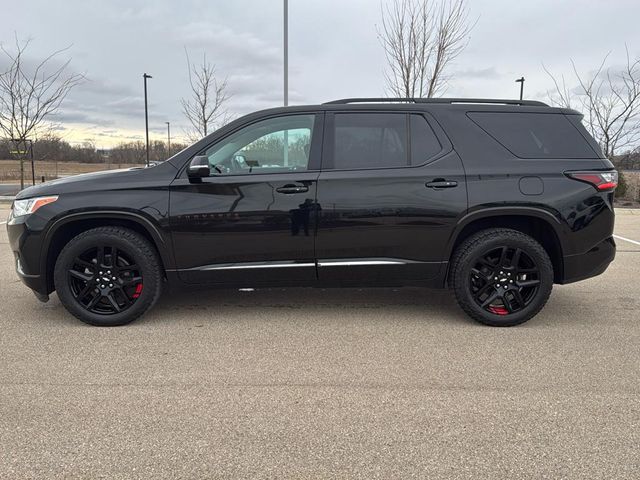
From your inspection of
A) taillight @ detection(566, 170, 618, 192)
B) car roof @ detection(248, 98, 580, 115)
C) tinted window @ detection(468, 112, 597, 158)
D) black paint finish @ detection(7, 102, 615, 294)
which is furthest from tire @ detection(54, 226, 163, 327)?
taillight @ detection(566, 170, 618, 192)

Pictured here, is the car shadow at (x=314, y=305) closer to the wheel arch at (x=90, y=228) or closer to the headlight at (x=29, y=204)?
the wheel arch at (x=90, y=228)

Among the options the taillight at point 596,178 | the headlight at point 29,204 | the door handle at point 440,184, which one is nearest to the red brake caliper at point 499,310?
the door handle at point 440,184

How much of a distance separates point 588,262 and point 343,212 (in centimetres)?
212

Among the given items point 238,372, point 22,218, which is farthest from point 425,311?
point 22,218

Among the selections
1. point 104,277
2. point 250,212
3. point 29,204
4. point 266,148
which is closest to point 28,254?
point 29,204

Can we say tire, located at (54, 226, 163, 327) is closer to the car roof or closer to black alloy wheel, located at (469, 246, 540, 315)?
the car roof

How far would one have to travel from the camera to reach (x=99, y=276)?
397 centimetres

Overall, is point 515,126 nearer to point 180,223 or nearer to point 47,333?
point 180,223

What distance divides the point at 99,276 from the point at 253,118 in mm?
1825

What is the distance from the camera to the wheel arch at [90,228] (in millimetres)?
3850

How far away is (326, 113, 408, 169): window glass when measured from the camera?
3.99 meters

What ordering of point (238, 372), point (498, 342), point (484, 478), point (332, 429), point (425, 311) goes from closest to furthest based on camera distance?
point (484, 478)
point (332, 429)
point (238, 372)
point (498, 342)
point (425, 311)

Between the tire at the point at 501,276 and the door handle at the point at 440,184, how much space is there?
0.49 metres

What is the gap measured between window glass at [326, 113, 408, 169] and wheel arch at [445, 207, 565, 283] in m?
0.75
